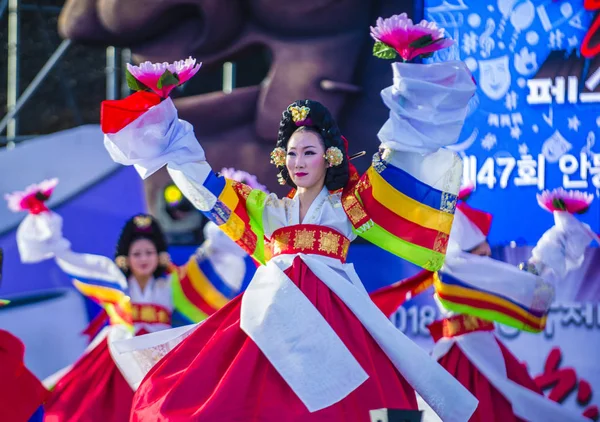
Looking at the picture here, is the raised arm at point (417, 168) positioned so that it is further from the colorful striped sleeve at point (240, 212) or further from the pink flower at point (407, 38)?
→ the colorful striped sleeve at point (240, 212)

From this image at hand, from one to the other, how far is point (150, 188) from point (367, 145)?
1476mm

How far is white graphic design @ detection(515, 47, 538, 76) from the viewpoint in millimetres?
5445

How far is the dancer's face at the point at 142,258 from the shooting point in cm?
529

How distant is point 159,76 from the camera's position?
3314 millimetres

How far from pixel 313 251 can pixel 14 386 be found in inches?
54.6

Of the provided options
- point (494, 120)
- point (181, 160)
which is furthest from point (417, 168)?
point (494, 120)

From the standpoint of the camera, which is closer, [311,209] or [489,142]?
[311,209]

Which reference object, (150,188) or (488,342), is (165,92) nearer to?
(488,342)

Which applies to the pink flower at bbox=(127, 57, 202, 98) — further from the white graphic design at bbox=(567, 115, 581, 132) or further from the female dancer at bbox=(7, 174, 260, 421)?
the white graphic design at bbox=(567, 115, 581, 132)

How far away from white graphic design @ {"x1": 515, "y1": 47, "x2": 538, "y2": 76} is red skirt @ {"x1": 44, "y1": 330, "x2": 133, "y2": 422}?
2708 millimetres

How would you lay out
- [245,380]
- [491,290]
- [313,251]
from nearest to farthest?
[245,380] < [313,251] < [491,290]

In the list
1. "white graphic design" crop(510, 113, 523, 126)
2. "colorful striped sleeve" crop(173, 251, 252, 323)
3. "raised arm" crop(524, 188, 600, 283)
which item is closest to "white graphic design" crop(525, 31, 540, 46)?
"white graphic design" crop(510, 113, 523, 126)

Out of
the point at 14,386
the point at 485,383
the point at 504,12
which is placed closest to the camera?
the point at 14,386

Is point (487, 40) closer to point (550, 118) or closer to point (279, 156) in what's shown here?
point (550, 118)
